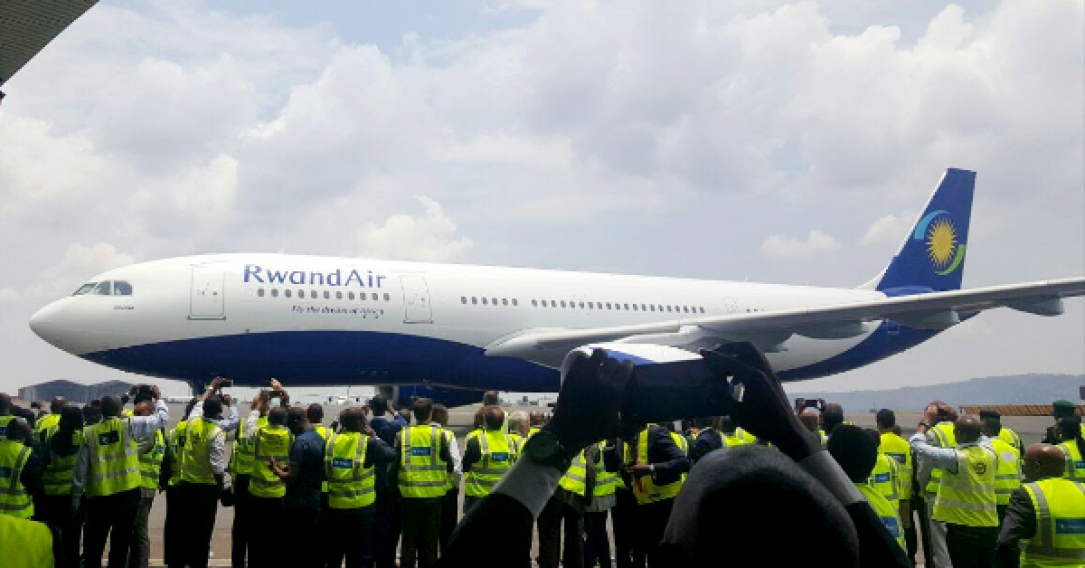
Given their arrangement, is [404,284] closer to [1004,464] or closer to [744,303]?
[744,303]

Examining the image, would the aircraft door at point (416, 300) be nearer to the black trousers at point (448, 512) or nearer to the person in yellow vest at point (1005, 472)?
the black trousers at point (448, 512)

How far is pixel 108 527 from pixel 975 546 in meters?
7.51

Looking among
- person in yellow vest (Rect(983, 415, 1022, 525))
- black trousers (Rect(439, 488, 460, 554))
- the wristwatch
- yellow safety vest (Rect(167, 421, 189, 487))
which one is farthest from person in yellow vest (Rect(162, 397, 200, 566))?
the wristwatch

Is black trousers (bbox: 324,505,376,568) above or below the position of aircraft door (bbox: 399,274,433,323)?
below

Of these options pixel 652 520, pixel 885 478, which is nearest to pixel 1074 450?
pixel 885 478

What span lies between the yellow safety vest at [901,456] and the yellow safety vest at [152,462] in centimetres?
701

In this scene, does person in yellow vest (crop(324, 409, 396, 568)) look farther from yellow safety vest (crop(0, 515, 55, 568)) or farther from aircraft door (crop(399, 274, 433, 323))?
aircraft door (crop(399, 274, 433, 323))

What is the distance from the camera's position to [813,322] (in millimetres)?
19922

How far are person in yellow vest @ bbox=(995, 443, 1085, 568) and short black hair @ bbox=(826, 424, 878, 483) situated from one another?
112 centimetres

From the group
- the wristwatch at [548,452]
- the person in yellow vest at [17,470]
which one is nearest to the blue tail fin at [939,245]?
the person in yellow vest at [17,470]

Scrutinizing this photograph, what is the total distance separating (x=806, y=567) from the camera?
1364mm

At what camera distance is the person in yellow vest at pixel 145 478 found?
864cm

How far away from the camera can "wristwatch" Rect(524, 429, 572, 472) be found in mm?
1781

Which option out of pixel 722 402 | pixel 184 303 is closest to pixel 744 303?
pixel 184 303
